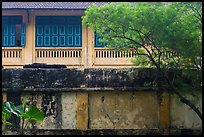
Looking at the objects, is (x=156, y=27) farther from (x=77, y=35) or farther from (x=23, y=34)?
(x=23, y=34)

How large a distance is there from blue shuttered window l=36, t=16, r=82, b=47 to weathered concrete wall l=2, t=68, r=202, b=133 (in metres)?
6.28

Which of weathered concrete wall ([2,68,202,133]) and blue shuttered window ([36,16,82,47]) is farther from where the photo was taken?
blue shuttered window ([36,16,82,47])

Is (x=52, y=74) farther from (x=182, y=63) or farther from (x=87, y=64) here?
(x=87, y=64)

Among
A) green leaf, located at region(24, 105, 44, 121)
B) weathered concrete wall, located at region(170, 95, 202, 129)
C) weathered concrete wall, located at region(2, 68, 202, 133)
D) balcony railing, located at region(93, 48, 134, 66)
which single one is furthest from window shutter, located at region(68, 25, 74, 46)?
green leaf, located at region(24, 105, 44, 121)

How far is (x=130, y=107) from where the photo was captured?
9.88 metres

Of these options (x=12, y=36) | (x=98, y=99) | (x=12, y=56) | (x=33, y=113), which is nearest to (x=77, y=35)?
(x=12, y=36)

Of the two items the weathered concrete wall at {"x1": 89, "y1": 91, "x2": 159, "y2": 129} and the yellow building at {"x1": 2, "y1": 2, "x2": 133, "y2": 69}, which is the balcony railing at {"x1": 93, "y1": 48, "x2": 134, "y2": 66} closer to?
the yellow building at {"x1": 2, "y1": 2, "x2": 133, "y2": 69}

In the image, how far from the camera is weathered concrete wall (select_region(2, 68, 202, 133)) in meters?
9.85

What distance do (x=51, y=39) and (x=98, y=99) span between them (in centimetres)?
671

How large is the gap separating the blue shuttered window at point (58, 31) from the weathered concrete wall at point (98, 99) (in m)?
6.28

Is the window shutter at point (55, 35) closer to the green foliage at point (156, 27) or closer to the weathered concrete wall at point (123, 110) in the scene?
the weathered concrete wall at point (123, 110)

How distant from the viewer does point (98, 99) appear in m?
9.95

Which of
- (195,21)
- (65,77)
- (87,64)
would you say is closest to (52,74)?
(65,77)

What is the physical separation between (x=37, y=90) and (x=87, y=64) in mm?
6319
